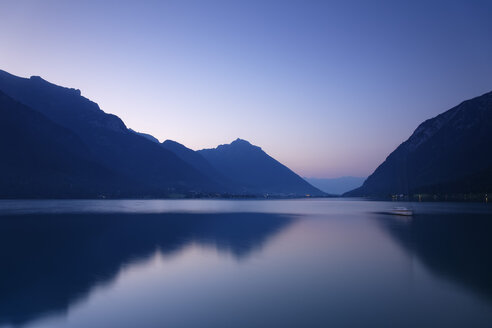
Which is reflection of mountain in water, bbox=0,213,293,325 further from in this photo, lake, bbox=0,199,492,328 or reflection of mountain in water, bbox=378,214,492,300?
reflection of mountain in water, bbox=378,214,492,300

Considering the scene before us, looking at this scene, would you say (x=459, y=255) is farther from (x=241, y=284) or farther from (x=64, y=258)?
(x=64, y=258)

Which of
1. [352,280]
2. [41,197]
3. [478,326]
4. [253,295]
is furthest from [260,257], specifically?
[41,197]

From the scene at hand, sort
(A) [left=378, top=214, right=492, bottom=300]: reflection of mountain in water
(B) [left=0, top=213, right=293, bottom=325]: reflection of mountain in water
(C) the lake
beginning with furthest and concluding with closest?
(A) [left=378, top=214, right=492, bottom=300]: reflection of mountain in water → (B) [left=0, top=213, right=293, bottom=325]: reflection of mountain in water → (C) the lake

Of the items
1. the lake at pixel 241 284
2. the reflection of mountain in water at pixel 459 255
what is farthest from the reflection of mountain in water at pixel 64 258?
the reflection of mountain in water at pixel 459 255

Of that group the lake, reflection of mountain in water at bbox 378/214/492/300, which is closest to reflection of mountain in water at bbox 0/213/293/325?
the lake

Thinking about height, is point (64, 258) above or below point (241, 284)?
above

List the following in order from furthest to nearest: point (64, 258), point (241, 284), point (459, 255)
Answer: point (459, 255), point (64, 258), point (241, 284)

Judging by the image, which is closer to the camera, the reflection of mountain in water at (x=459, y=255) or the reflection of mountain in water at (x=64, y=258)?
the reflection of mountain in water at (x=64, y=258)

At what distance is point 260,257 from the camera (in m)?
28.2

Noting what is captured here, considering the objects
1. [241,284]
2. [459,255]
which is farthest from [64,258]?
[459,255]

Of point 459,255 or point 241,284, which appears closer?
point 241,284

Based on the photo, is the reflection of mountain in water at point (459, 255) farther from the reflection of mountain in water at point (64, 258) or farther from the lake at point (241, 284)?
the reflection of mountain in water at point (64, 258)

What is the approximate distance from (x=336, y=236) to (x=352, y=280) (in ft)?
77.5

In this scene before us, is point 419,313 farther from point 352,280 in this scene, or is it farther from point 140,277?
point 140,277
